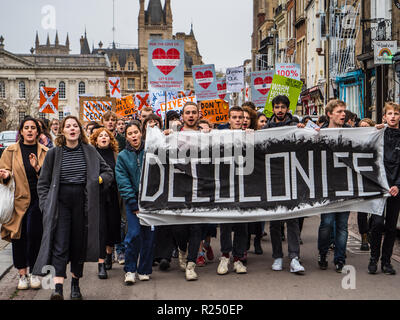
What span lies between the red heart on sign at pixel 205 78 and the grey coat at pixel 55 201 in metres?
12.8

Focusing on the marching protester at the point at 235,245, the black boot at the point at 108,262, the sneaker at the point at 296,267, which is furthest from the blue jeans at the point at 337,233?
the black boot at the point at 108,262

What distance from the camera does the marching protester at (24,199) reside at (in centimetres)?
734

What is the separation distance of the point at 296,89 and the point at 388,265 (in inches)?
269

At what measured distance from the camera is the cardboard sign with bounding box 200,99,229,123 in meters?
16.1

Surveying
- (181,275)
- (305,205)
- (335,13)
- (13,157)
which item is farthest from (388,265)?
(335,13)

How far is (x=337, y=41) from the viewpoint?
104 ft

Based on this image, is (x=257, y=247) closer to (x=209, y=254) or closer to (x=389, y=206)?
(x=209, y=254)

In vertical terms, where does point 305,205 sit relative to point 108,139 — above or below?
below

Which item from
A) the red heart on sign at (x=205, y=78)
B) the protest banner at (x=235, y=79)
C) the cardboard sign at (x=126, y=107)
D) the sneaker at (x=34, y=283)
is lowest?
the sneaker at (x=34, y=283)

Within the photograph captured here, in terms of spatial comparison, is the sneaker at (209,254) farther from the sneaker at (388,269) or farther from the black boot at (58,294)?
the black boot at (58,294)

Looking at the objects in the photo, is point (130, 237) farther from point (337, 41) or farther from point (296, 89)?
point (337, 41)

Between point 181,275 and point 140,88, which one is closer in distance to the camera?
point 181,275

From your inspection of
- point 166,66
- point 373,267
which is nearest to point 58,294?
point 373,267
